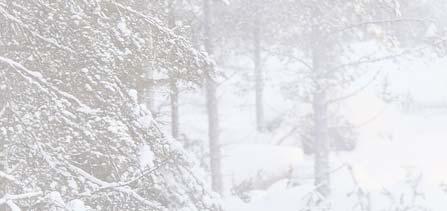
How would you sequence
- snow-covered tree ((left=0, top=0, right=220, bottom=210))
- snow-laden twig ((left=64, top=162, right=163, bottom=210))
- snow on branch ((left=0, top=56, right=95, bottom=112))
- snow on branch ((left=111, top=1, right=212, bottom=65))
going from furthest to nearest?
snow on branch ((left=111, top=1, right=212, bottom=65))
snow-laden twig ((left=64, top=162, right=163, bottom=210))
snow-covered tree ((left=0, top=0, right=220, bottom=210))
snow on branch ((left=0, top=56, right=95, bottom=112))

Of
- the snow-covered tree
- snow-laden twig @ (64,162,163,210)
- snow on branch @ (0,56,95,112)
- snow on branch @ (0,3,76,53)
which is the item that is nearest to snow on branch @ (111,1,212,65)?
the snow-covered tree

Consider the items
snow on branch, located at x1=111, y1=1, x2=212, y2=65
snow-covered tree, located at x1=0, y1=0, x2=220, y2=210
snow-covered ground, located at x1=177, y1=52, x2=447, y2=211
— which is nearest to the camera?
snow-covered tree, located at x1=0, y1=0, x2=220, y2=210

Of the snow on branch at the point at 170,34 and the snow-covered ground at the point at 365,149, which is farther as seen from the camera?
the snow-covered ground at the point at 365,149

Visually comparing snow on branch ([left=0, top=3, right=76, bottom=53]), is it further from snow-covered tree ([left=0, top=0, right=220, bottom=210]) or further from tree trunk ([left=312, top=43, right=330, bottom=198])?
tree trunk ([left=312, top=43, right=330, bottom=198])

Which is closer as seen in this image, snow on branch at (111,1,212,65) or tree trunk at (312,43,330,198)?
snow on branch at (111,1,212,65)

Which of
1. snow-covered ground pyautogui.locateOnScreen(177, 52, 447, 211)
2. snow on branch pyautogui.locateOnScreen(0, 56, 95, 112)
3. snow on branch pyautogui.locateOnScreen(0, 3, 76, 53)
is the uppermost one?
snow on branch pyautogui.locateOnScreen(0, 3, 76, 53)

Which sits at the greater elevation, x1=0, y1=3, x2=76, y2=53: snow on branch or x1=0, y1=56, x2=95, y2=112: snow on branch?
x1=0, y1=3, x2=76, y2=53: snow on branch

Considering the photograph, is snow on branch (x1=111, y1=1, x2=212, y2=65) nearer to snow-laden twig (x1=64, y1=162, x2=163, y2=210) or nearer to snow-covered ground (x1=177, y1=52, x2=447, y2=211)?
snow-laden twig (x1=64, y1=162, x2=163, y2=210)

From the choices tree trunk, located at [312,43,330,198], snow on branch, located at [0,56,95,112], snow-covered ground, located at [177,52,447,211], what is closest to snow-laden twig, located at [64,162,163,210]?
snow on branch, located at [0,56,95,112]

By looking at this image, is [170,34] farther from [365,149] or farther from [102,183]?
[365,149]

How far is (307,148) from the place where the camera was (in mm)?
22281

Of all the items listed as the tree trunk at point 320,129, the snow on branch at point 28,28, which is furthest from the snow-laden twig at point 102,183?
the tree trunk at point 320,129

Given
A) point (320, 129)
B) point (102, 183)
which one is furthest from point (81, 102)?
point (320, 129)

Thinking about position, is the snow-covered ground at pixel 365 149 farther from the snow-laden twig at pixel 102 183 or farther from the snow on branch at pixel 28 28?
the snow on branch at pixel 28 28
